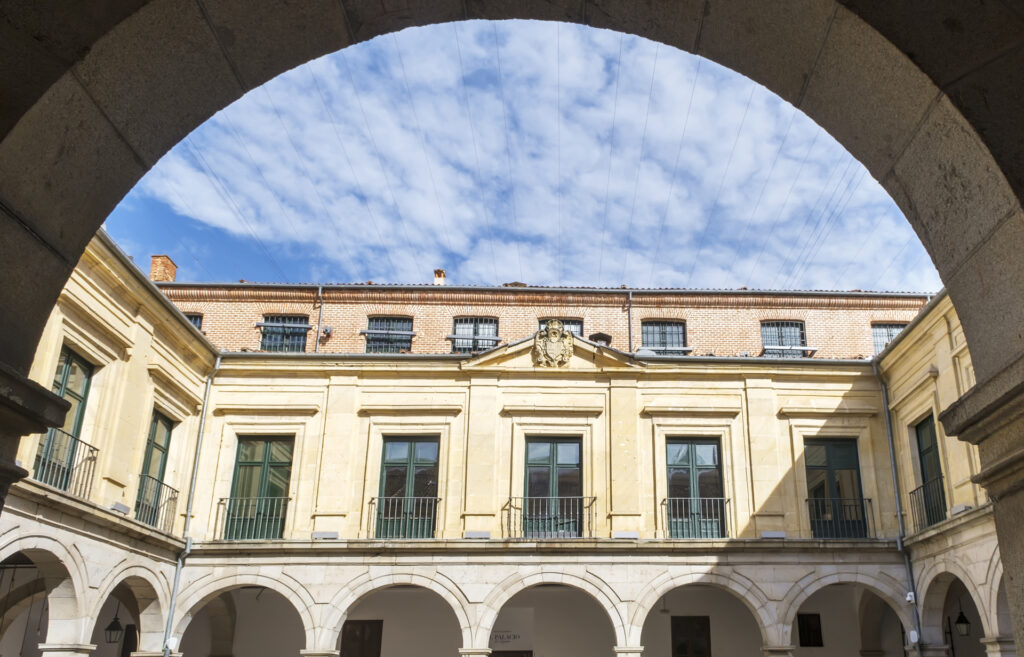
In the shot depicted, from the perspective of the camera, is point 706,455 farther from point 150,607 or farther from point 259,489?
point 150,607

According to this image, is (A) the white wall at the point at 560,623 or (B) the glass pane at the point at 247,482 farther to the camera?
(A) the white wall at the point at 560,623

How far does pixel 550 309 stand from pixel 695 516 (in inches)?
329

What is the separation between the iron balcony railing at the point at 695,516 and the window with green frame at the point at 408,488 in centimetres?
461

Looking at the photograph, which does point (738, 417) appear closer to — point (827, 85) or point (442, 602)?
point (442, 602)

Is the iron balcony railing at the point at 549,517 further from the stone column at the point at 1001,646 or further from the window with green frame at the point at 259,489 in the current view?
the stone column at the point at 1001,646

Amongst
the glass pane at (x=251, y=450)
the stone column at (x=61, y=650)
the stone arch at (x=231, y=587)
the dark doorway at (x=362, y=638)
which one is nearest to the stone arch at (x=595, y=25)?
the stone column at (x=61, y=650)

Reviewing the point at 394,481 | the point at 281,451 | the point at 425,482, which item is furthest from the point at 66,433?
the point at 425,482

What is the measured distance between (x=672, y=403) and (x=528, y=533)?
154 inches

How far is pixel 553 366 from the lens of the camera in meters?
18.8

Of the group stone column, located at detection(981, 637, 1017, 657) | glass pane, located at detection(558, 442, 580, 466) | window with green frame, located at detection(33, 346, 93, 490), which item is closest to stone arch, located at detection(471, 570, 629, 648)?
glass pane, located at detection(558, 442, 580, 466)

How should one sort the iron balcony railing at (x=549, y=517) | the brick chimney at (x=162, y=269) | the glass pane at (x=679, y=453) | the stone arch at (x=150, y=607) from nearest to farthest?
1. the stone arch at (x=150, y=607)
2. the iron balcony railing at (x=549, y=517)
3. the glass pane at (x=679, y=453)
4. the brick chimney at (x=162, y=269)

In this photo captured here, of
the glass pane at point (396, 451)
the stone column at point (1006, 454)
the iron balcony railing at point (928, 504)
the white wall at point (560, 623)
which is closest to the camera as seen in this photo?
the stone column at point (1006, 454)

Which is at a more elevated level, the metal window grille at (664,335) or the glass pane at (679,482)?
the metal window grille at (664,335)

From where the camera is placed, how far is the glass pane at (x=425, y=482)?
18.2 meters
